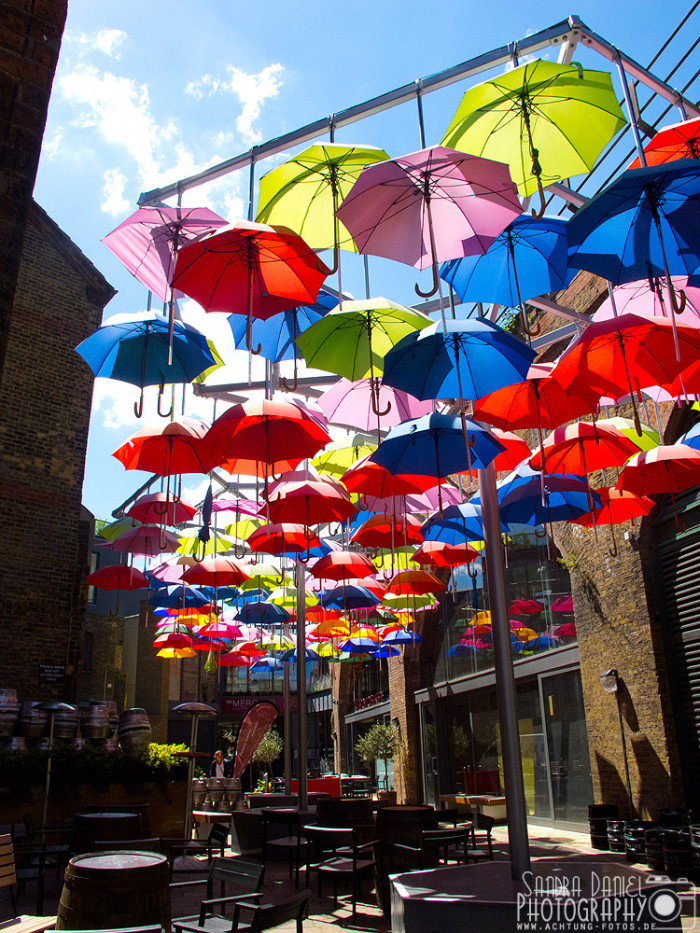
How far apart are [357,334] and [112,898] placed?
14.5 feet

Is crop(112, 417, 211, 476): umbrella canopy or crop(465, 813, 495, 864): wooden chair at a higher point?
crop(112, 417, 211, 476): umbrella canopy

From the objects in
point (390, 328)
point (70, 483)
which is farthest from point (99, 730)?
point (390, 328)

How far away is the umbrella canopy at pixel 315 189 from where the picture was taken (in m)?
5.11

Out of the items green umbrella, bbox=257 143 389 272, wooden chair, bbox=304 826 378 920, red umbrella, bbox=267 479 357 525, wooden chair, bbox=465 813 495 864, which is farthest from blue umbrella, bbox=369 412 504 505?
wooden chair, bbox=465 813 495 864

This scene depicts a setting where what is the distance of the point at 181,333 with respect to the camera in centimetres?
614

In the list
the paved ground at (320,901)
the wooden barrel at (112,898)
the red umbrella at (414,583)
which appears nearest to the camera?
the wooden barrel at (112,898)

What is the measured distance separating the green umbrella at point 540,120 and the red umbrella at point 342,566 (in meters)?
5.74

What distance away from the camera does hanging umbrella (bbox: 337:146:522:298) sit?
451 cm

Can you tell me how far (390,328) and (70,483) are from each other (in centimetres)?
1029

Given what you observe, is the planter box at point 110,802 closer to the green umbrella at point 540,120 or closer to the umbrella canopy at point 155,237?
the umbrella canopy at point 155,237

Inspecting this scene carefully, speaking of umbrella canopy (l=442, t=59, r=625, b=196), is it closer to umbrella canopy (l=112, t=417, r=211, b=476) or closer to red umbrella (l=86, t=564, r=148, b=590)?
umbrella canopy (l=112, t=417, r=211, b=476)

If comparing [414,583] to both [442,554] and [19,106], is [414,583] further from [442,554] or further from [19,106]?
[19,106]

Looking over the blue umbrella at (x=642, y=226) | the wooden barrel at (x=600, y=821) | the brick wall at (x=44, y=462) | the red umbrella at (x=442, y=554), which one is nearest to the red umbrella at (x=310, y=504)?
the red umbrella at (x=442, y=554)

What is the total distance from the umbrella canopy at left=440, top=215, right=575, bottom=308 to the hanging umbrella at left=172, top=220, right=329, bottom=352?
4.72 feet
